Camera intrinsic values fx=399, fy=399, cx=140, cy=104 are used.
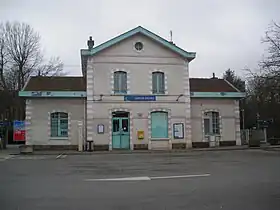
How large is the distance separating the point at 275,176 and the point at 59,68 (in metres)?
39.1

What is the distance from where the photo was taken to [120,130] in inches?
1209

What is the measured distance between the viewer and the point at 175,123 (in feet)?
102

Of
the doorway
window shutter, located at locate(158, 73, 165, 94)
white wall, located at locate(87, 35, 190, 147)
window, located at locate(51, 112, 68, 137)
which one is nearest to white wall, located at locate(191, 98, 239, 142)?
white wall, located at locate(87, 35, 190, 147)

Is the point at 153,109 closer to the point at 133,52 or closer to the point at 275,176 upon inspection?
the point at 133,52

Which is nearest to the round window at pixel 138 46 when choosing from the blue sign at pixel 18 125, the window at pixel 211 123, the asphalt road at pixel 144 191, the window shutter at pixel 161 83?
the window shutter at pixel 161 83

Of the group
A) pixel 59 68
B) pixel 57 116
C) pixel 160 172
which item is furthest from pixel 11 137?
pixel 160 172

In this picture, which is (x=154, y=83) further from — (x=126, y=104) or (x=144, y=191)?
(x=144, y=191)

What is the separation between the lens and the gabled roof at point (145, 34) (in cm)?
3047

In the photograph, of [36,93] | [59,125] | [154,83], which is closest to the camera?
[36,93]

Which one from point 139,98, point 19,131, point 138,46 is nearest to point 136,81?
point 139,98

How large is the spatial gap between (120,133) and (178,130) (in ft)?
14.9

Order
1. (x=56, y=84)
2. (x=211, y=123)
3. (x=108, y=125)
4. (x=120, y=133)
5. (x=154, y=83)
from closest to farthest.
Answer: (x=108, y=125) → (x=120, y=133) → (x=154, y=83) → (x=56, y=84) → (x=211, y=123)

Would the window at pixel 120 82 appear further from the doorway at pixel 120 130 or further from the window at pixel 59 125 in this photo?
the window at pixel 59 125

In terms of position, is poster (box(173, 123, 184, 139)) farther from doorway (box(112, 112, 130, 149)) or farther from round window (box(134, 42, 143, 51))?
round window (box(134, 42, 143, 51))
